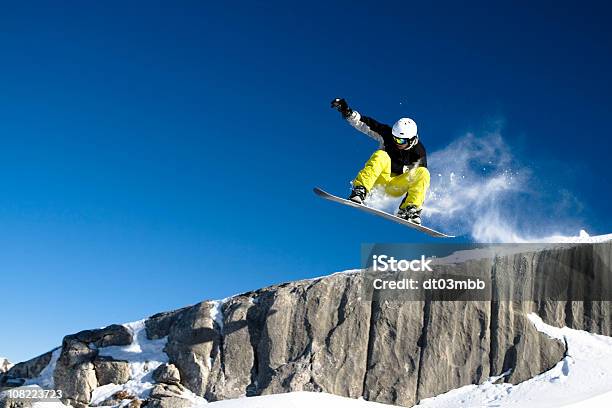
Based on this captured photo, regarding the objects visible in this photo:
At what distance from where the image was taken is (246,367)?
1209 inches

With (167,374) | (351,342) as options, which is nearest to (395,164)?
(351,342)

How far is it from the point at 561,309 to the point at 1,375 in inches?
1215

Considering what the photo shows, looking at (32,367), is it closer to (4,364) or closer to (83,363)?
(83,363)

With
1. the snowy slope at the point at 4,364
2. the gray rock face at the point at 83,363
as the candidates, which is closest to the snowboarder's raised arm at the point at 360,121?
the gray rock face at the point at 83,363

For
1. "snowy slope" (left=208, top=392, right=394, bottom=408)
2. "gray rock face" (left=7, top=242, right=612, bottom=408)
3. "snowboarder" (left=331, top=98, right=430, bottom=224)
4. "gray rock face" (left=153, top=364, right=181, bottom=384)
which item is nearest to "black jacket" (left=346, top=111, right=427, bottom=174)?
"snowboarder" (left=331, top=98, right=430, bottom=224)

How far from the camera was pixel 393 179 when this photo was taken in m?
11.8

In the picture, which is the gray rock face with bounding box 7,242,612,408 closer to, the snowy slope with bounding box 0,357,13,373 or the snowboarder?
the snowy slope with bounding box 0,357,13,373

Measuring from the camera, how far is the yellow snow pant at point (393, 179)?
11320 millimetres

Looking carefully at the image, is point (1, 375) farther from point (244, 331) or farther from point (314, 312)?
point (314, 312)

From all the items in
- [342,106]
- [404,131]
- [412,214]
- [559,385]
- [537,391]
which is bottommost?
[537,391]

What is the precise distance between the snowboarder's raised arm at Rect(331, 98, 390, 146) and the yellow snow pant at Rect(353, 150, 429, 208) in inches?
15.8

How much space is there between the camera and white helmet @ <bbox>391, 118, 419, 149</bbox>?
11.0 m

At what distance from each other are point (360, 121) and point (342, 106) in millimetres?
445

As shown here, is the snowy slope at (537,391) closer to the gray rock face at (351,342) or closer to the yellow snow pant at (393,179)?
the gray rock face at (351,342)
